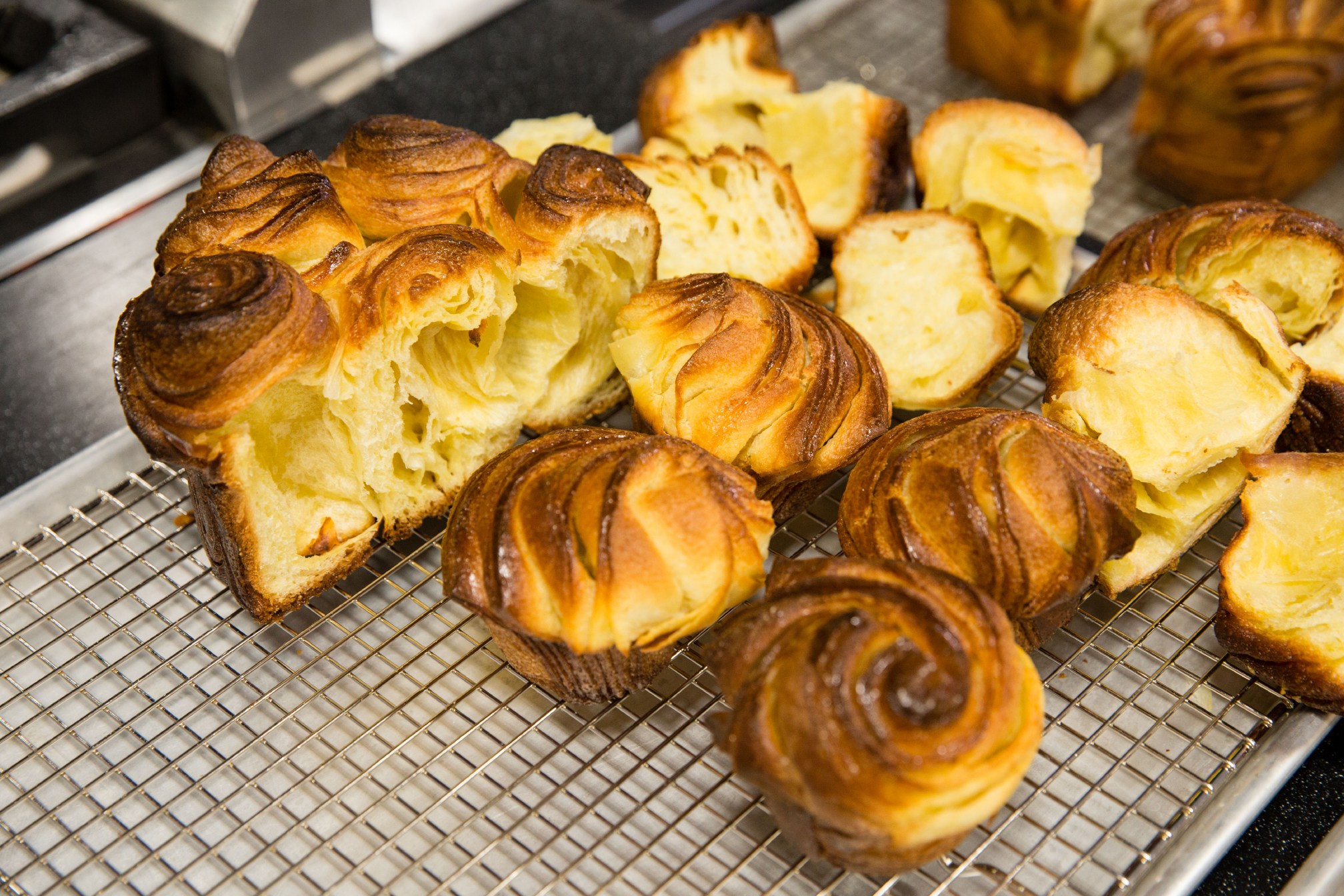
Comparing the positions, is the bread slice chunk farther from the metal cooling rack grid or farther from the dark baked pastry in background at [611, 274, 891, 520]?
the metal cooling rack grid

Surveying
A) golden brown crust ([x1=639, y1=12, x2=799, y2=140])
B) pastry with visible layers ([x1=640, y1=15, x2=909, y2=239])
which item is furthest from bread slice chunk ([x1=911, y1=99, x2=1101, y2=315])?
golden brown crust ([x1=639, y1=12, x2=799, y2=140])

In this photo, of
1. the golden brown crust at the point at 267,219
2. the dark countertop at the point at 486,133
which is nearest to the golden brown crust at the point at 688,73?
the dark countertop at the point at 486,133

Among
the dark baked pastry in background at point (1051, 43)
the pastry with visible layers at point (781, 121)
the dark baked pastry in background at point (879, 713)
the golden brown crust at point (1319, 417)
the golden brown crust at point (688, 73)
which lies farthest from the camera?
the dark baked pastry in background at point (1051, 43)

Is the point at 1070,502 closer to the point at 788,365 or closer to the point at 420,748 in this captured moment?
the point at 788,365

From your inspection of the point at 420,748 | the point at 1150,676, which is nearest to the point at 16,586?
the point at 420,748

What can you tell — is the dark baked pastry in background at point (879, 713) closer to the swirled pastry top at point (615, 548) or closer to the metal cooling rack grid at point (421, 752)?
the swirled pastry top at point (615, 548)

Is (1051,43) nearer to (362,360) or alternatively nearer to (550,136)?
(550,136)
